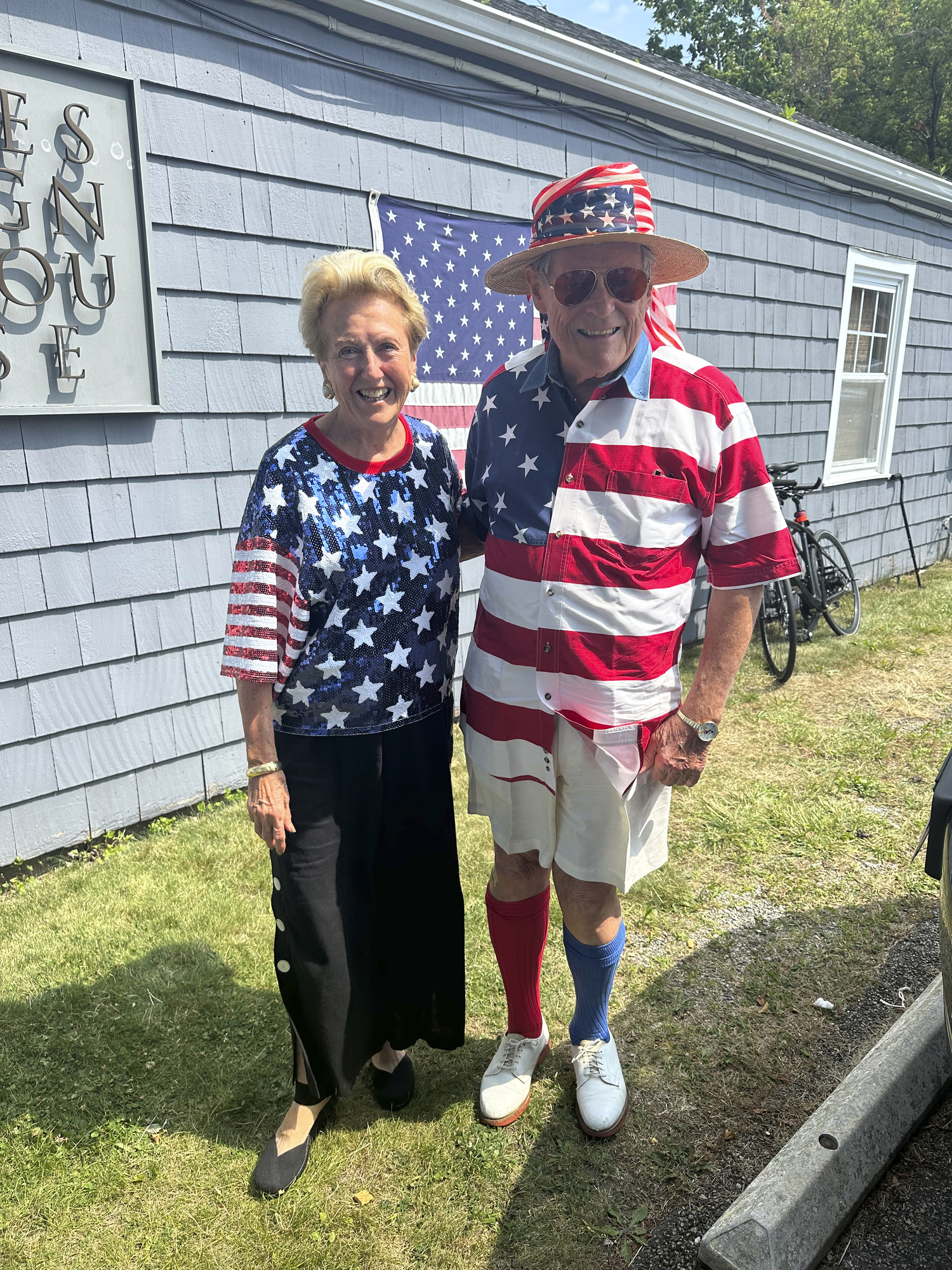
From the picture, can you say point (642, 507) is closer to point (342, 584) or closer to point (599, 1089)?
point (342, 584)

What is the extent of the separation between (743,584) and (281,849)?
1.12m

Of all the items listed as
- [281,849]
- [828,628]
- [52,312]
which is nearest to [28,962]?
[281,849]

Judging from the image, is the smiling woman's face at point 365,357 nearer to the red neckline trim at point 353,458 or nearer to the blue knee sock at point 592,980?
the red neckline trim at point 353,458

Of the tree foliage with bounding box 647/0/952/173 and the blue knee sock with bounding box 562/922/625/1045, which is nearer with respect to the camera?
the blue knee sock with bounding box 562/922/625/1045

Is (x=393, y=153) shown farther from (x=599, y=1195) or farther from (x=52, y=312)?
(x=599, y=1195)

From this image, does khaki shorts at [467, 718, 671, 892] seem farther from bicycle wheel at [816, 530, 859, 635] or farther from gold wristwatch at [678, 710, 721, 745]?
bicycle wheel at [816, 530, 859, 635]

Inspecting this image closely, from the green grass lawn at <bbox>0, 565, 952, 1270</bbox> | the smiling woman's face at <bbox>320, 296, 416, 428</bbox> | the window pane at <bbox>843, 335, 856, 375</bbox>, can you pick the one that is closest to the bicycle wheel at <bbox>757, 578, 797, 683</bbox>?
the green grass lawn at <bbox>0, 565, 952, 1270</bbox>

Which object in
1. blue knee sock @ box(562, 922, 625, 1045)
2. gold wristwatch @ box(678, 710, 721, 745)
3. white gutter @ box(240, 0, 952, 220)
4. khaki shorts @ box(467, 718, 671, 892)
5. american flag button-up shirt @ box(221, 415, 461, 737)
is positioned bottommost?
blue knee sock @ box(562, 922, 625, 1045)

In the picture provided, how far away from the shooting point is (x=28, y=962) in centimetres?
273

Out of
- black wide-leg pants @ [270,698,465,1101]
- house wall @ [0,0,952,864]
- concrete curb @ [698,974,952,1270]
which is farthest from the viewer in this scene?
house wall @ [0,0,952,864]

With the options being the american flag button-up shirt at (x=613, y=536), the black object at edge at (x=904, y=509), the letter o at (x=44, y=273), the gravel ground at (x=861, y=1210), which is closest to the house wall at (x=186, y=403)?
the letter o at (x=44, y=273)

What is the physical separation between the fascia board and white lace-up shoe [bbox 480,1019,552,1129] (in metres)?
3.88

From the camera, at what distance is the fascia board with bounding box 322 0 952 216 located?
3768 mm

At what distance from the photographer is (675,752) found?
6.15 ft
